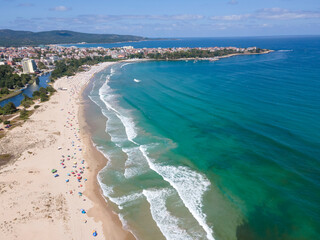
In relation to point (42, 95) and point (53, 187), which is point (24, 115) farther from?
point (53, 187)

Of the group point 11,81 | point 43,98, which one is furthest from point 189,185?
point 11,81

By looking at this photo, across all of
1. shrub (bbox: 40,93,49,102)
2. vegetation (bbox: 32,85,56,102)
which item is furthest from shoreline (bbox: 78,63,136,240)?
vegetation (bbox: 32,85,56,102)

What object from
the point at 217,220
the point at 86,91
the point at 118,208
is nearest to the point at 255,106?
the point at 217,220

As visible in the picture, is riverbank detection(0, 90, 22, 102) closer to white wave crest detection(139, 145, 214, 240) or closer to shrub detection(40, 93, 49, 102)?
shrub detection(40, 93, 49, 102)

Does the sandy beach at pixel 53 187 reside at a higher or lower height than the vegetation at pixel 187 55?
lower

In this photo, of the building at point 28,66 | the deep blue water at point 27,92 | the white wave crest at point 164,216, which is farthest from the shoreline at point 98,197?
the building at point 28,66

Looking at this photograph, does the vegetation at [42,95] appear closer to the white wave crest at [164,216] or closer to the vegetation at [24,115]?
the vegetation at [24,115]
